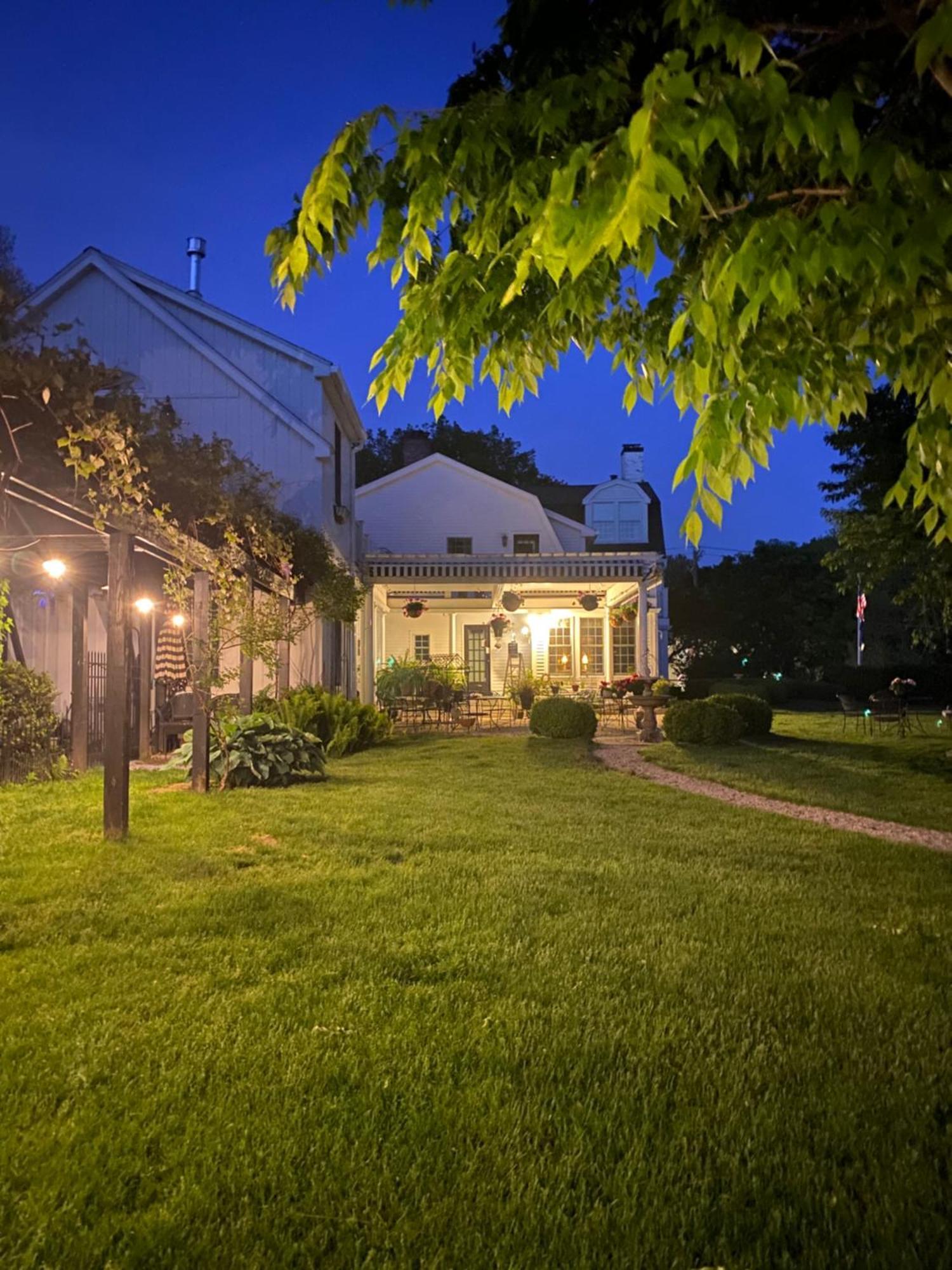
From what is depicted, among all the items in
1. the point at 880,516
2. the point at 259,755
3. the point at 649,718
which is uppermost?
the point at 880,516

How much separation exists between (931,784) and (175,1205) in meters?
10.8

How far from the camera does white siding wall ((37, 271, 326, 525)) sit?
15.6 m

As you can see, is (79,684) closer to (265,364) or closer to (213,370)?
(213,370)

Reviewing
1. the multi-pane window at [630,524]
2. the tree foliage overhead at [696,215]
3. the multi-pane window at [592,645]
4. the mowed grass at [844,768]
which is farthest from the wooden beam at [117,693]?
the multi-pane window at [630,524]

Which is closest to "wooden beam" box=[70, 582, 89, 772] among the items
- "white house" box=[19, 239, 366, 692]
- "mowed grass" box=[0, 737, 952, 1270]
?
"white house" box=[19, 239, 366, 692]

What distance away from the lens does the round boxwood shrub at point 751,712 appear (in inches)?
628

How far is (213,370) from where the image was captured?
15.6m

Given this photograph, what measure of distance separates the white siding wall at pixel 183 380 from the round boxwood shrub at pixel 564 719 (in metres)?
5.50

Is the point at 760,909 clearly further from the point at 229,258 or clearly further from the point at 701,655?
the point at 229,258

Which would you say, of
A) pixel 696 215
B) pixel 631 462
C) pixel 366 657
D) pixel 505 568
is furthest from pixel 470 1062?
pixel 631 462

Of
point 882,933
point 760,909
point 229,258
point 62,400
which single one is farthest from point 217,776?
point 229,258

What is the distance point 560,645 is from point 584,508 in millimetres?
5869

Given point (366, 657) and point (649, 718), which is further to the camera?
point (366, 657)

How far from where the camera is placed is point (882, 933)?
183 inches
